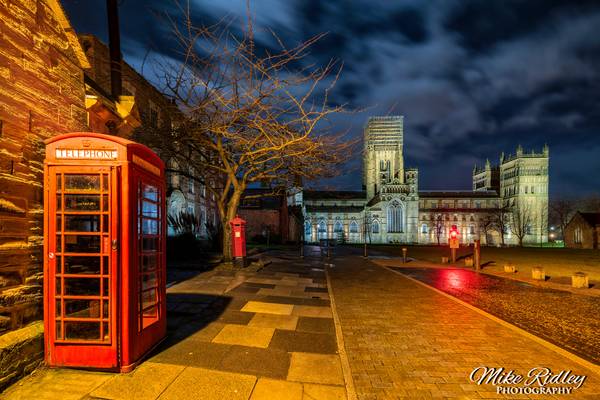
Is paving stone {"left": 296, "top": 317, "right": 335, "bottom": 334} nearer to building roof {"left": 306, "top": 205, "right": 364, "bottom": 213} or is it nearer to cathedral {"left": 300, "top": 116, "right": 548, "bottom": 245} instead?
cathedral {"left": 300, "top": 116, "right": 548, "bottom": 245}

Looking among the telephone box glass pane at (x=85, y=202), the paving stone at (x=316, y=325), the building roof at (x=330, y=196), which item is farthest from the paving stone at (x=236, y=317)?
the building roof at (x=330, y=196)

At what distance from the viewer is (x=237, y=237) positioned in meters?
12.7

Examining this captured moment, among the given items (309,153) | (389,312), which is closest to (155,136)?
(309,153)

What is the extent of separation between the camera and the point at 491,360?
15.1ft

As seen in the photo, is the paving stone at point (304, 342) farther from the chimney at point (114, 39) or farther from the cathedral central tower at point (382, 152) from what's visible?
the cathedral central tower at point (382, 152)

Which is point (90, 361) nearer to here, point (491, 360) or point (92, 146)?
point (92, 146)

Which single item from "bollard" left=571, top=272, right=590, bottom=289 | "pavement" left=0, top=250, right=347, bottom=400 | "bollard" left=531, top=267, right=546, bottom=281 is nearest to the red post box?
"pavement" left=0, top=250, right=347, bottom=400

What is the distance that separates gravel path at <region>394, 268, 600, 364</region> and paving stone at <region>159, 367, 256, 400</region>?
5.35 m

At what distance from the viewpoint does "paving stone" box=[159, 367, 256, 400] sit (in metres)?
3.47

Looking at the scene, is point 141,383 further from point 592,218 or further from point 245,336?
point 592,218

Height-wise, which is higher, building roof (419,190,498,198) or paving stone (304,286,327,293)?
building roof (419,190,498,198)

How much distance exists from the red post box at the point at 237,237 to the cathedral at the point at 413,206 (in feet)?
222

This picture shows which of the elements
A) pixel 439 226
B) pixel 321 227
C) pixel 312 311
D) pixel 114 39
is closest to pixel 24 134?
pixel 312 311

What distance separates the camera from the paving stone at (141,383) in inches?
135
